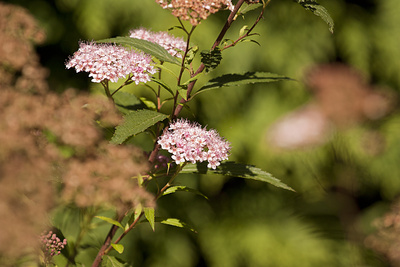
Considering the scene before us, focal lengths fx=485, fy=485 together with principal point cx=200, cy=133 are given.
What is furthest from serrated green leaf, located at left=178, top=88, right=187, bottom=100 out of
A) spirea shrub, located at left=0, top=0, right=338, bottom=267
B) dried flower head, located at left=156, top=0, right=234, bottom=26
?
dried flower head, located at left=156, top=0, right=234, bottom=26

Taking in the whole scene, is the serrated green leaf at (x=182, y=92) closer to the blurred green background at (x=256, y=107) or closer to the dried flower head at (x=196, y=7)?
the dried flower head at (x=196, y=7)

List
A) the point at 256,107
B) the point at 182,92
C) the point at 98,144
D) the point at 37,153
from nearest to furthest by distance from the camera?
the point at 37,153, the point at 98,144, the point at 182,92, the point at 256,107

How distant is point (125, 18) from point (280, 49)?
612 millimetres

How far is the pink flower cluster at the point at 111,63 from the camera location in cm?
90

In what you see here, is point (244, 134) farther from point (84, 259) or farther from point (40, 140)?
point (40, 140)

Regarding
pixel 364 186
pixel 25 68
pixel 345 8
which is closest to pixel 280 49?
pixel 345 8

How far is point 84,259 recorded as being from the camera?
5.36ft

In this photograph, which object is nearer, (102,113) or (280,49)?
(102,113)

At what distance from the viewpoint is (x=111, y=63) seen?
3.05 feet

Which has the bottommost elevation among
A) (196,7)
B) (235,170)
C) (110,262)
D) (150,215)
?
(110,262)

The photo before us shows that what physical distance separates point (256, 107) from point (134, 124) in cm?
112

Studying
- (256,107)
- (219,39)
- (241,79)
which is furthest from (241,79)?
(256,107)

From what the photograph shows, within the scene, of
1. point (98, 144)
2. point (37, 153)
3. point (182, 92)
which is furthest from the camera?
point (182, 92)

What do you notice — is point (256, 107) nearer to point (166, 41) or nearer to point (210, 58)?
point (166, 41)
